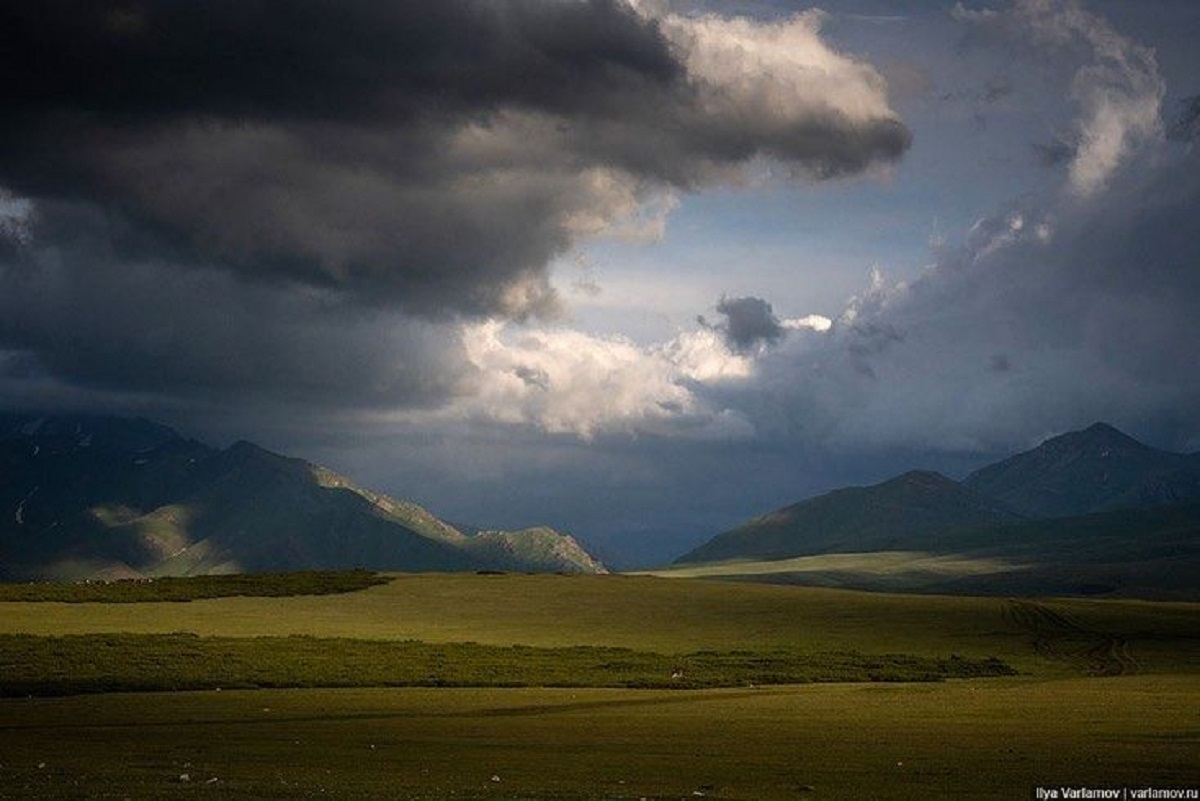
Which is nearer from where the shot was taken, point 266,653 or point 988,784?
point 988,784

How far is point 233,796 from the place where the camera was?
1515 inches

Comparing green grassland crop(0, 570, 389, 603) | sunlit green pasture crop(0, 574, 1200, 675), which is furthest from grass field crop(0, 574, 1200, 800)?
green grassland crop(0, 570, 389, 603)

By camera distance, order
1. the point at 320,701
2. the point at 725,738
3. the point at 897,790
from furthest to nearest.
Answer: the point at 320,701, the point at 725,738, the point at 897,790

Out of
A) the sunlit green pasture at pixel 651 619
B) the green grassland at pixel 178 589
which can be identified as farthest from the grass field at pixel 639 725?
the green grassland at pixel 178 589

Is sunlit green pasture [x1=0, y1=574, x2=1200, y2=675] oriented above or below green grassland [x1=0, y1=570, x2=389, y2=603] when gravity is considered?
below

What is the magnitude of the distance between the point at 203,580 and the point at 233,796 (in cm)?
16888

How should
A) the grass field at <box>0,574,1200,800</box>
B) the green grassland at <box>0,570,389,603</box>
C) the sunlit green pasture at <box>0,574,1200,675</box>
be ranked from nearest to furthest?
the grass field at <box>0,574,1200,800</box> → the sunlit green pasture at <box>0,574,1200,675</box> → the green grassland at <box>0,570,389,603</box>

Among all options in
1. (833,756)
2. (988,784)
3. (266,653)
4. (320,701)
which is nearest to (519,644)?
(266,653)

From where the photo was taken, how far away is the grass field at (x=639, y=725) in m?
43.2

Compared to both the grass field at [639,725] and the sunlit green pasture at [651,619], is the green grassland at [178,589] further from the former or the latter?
the grass field at [639,725]

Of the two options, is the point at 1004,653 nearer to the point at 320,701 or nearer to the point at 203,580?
the point at 320,701

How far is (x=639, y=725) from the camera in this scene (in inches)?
2660

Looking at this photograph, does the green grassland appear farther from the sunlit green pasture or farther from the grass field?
the grass field

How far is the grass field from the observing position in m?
43.2
